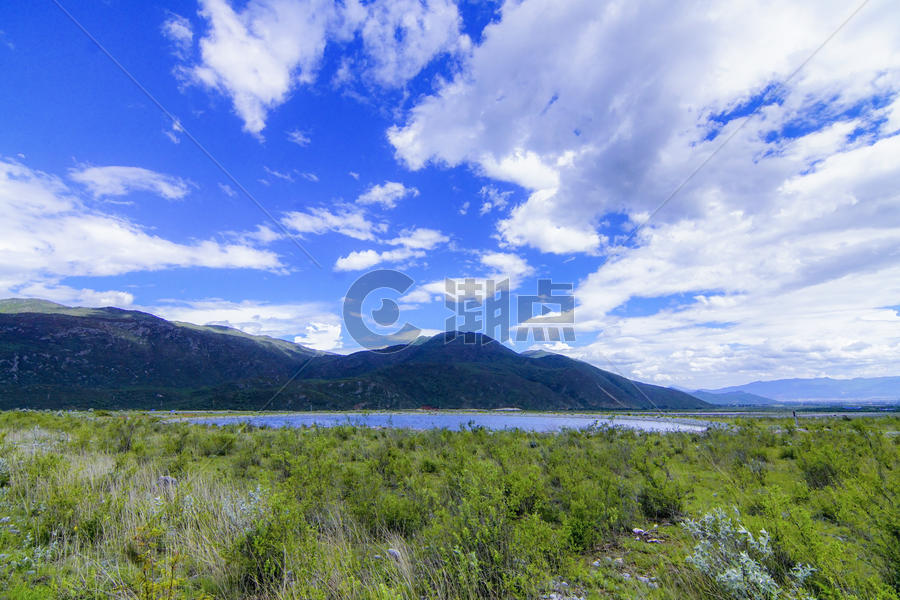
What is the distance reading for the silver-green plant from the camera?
354 cm

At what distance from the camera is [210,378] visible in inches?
5172

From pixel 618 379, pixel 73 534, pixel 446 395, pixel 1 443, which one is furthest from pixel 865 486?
pixel 618 379

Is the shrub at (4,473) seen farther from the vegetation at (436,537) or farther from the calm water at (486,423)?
the calm water at (486,423)

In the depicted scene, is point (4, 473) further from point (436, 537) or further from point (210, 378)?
point (210, 378)

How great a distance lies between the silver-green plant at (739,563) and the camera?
11.6ft

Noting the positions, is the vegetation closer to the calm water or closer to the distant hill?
the calm water

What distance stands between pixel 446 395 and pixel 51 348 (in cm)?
10641

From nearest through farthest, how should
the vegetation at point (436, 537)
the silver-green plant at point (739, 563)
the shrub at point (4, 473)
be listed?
the silver-green plant at point (739, 563) < the vegetation at point (436, 537) < the shrub at point (4, 473)

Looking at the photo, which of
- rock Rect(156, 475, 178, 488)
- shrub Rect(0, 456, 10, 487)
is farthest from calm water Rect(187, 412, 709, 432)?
shrub Rect(0, 456, 10, 487)

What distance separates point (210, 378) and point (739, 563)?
156 m

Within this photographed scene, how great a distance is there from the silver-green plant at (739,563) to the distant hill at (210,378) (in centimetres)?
9073

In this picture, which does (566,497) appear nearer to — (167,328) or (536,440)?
(536,440)

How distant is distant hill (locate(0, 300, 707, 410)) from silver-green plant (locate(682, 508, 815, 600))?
90.7m

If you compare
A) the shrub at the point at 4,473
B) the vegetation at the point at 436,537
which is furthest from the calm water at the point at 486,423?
the shrub at the point at 4,473
